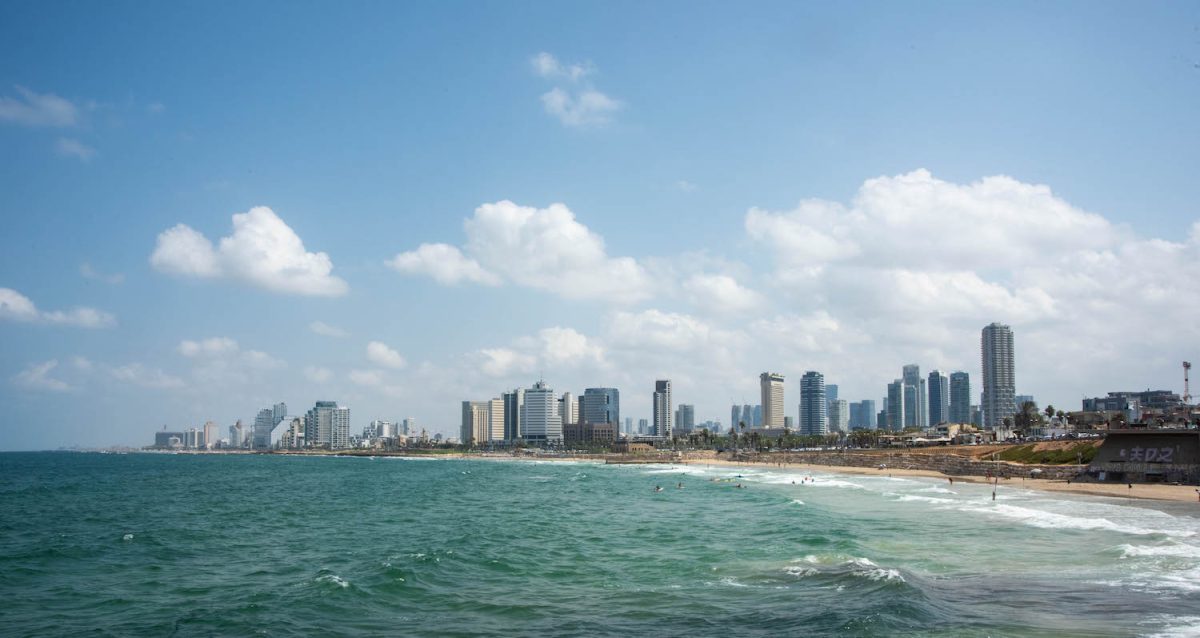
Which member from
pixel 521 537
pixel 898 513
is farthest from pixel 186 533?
pixel 898 513

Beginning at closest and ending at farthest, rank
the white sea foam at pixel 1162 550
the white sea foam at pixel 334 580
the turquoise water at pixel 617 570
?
the turquoise water at pixel 617 570
the white sea foam at pixel 334 580
the white sea foam at pixel 1162 550

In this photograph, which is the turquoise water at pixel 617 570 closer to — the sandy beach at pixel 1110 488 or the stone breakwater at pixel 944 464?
the sandy beach at pixel 1110 488

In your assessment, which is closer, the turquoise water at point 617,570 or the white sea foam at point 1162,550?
the turquoise water at point 617,570

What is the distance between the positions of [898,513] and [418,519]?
3336 cm

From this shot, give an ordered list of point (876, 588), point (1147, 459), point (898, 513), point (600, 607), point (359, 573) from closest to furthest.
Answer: point (600, 607)
point (876, 588)
point (359, 573)
point (898, 513)
point (1147, 459)

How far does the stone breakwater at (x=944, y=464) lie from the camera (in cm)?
8269

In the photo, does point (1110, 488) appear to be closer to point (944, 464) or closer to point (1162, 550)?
point (1162, 550)

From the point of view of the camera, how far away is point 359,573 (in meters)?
32.3

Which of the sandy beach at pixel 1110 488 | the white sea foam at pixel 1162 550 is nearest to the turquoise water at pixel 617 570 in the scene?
the white sea foam at pixel 1162 550

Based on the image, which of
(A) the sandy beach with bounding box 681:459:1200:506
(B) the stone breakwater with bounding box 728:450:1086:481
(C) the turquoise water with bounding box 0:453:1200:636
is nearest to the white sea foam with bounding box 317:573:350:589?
(C) the turquoise water with bounding box 0:453:1200:636

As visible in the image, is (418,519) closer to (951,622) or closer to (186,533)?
(186,533)

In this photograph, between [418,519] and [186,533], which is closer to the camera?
[186,533]

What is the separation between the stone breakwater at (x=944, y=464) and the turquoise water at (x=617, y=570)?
21807 millimetres

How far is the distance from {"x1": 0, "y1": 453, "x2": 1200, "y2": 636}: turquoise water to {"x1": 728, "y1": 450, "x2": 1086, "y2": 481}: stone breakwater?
71.5 feet
